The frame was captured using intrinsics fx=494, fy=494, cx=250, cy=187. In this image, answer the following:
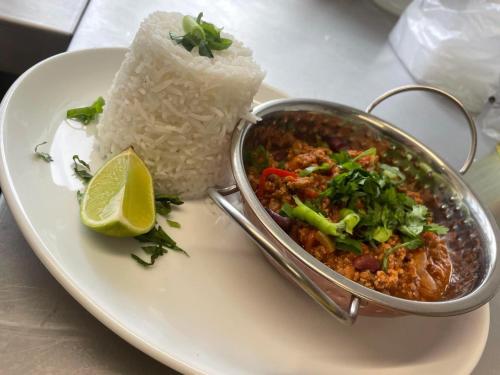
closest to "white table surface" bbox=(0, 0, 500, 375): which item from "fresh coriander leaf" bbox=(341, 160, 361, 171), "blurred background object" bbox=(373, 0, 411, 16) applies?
"blurred background object" bbox=(373, 0, 411, 16)

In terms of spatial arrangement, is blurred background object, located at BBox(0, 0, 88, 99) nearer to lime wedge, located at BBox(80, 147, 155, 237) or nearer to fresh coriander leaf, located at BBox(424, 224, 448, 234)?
lime wedge, located at BBox(80, 147, 155, 237)

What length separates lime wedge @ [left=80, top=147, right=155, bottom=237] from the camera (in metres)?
0.83

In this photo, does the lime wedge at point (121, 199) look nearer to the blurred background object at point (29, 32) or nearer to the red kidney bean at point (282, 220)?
the red kidney bean at point (282, 220)

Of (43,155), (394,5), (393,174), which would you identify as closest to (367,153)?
(393,174)

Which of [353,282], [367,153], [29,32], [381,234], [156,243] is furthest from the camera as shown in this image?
[29,32]

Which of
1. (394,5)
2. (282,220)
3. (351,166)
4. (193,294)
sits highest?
(394,5)

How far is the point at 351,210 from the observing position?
108 centimetres

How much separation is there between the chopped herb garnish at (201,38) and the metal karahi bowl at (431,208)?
0.17 metres

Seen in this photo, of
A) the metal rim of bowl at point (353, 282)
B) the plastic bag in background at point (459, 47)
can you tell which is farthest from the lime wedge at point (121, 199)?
the plastic bag in background at point (459, 47)

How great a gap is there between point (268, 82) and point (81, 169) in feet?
2.86

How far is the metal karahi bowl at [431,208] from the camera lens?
81 cm

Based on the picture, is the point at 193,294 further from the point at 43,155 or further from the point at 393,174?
the point at 393,174

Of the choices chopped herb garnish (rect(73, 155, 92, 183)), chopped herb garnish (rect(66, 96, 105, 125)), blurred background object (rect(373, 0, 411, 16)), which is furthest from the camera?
blurred background object (rect(373, 0, 411, 16))

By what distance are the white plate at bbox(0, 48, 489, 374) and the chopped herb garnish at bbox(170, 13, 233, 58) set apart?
29 cm
